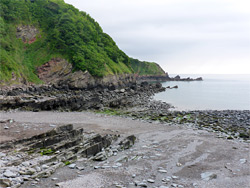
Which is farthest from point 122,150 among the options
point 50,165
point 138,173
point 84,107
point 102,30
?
point 102,30

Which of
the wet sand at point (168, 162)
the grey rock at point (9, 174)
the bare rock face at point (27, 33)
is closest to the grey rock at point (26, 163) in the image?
the grey rock at point (9, 174)

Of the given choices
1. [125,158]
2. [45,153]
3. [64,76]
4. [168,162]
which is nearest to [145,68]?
[64,76]

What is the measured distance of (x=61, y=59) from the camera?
197ft

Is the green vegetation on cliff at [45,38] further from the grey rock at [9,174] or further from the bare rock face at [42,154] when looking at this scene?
the grey rock at [9,174]

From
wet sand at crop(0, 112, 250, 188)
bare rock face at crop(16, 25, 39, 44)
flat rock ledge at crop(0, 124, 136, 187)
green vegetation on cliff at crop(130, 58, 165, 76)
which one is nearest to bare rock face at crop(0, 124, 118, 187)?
flat rock ledge at crop(0, 124, 136, 187)

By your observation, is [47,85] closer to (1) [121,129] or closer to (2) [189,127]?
(1) [121,129]

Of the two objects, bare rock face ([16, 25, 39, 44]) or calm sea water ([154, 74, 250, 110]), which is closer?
calm sea water ([154, 74, 250, 110])

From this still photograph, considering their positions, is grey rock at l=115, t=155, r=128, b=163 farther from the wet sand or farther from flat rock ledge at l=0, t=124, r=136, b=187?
flat rock ledge at l=0, t=124, r=136, b=187

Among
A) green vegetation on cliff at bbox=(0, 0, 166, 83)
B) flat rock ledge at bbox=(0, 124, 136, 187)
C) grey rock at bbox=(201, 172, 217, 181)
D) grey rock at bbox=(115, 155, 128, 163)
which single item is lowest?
grey rock at bbox=(201, 172, 217, 181)

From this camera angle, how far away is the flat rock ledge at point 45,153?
872cm

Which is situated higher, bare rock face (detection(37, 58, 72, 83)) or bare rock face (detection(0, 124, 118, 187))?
bare rock face (detection(37, 58, 72, 83))

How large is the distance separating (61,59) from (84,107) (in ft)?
107

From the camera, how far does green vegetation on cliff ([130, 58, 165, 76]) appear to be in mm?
183000

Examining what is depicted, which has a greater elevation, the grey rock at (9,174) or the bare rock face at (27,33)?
the bare rock face at (27,33)
